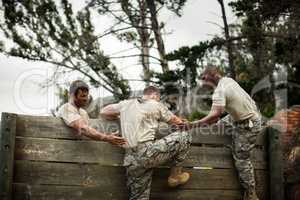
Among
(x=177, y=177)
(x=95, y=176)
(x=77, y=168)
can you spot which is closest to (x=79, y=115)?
(x=77, y=168)

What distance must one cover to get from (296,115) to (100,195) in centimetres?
434

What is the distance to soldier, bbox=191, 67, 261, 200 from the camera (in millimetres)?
A: 5645

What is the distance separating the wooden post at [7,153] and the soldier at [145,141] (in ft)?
3.01

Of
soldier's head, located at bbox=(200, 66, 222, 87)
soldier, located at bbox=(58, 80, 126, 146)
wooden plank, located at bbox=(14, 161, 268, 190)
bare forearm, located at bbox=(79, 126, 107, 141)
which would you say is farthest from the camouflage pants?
bare forearm, located at bbox=(79, 126, 107, 141)

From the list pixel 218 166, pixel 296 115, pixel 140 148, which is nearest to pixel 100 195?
pixel 140 148

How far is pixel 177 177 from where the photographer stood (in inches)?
214

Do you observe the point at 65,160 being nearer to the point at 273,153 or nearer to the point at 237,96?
the point at 237,96

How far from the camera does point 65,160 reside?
5.15 meters

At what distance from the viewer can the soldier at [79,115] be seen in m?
5.03

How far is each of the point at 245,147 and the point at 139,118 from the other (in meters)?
1.33

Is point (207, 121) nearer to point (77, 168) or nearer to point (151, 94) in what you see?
point (151, 94)

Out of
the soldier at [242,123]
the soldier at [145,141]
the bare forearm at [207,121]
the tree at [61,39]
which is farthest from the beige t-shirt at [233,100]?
the tree at [61,39]

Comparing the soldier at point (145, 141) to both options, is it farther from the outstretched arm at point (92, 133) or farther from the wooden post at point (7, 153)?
the wooden post at point (7, 153)

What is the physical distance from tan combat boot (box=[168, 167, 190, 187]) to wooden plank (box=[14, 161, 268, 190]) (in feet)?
0.27
